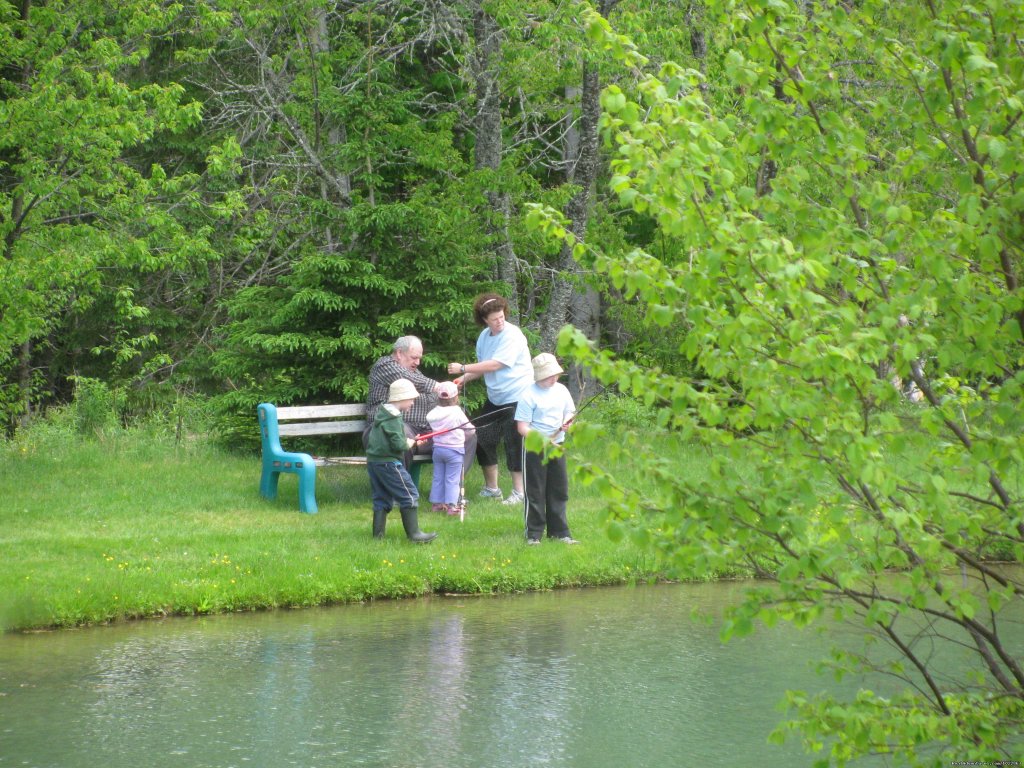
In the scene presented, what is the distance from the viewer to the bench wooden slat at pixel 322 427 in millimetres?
13461

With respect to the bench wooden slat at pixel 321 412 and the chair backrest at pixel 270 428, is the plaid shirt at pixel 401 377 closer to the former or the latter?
the bench wooden slat at pixel 321 412

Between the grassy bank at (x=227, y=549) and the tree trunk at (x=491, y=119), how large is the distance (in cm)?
372

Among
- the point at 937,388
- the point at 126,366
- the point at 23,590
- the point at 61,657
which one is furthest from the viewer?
the point at 126,366

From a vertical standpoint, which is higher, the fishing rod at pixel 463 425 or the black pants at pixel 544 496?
the fishing rod at pixel 463 425

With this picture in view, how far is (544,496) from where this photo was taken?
11.3m

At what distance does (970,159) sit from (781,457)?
45.2 inches

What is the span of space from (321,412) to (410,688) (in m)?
6.55

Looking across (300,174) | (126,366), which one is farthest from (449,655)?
(126,366)

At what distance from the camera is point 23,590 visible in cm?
910

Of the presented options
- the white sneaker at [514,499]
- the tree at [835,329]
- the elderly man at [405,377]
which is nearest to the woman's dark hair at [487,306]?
the elderly man at [405,377]

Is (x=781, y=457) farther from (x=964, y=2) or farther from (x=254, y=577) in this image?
(x=254, y=577)

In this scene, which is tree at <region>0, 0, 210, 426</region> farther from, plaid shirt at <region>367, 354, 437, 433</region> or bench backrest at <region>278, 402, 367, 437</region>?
plaid shirt at <region>367, 354, 437, 433</region>

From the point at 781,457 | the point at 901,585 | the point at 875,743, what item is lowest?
the point at 875,743

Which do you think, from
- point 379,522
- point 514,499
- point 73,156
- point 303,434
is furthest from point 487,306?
point 73,156
